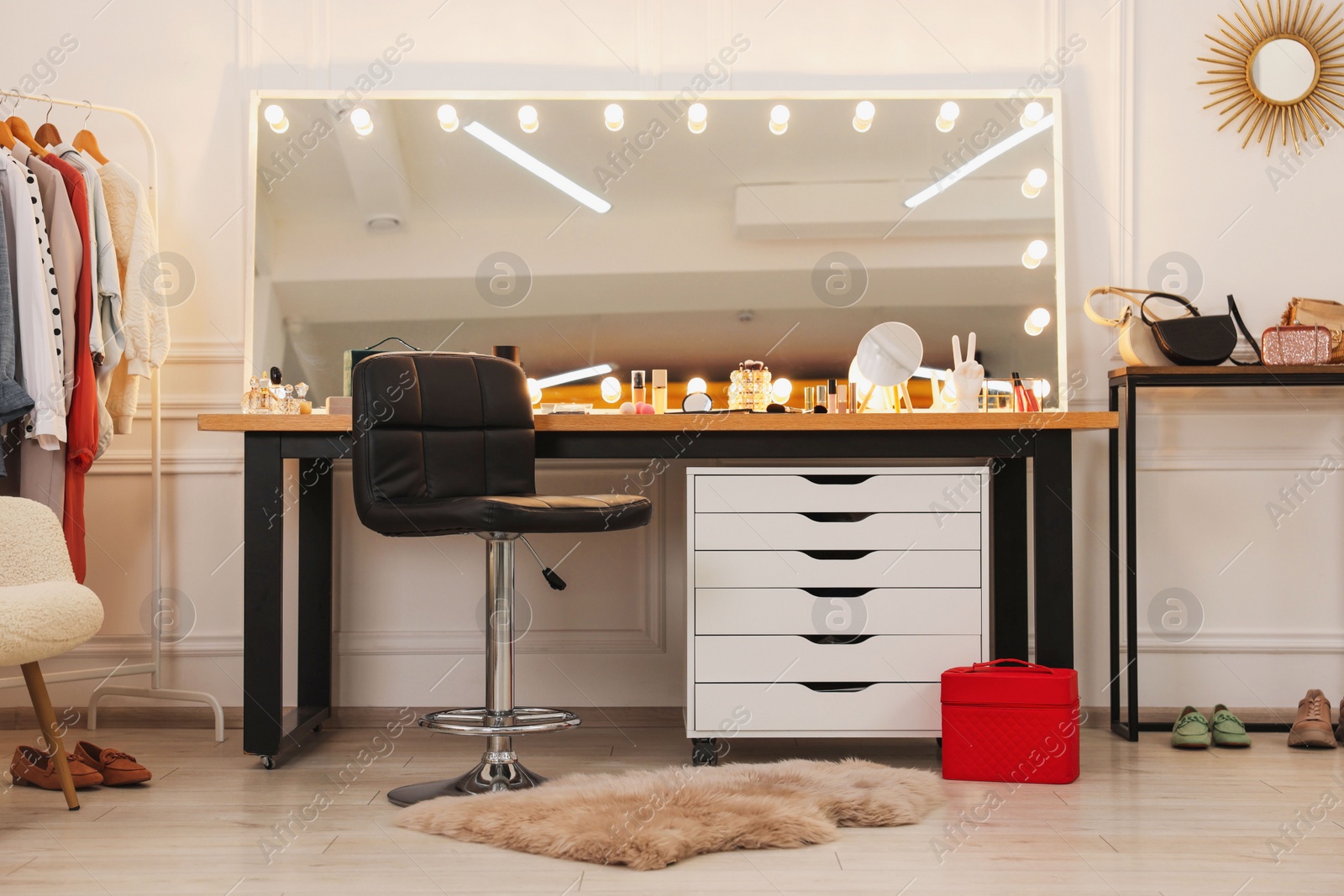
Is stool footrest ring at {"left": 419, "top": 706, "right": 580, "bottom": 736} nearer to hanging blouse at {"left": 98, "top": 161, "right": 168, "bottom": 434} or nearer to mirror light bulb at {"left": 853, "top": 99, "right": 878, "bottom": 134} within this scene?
hanging blouse at {"left": 98, "top": 161, "right": 168, "bottom": 434}

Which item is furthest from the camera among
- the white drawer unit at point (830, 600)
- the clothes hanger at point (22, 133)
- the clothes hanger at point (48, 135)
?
the clothes hanger at point (48, 135)

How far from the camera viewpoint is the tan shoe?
8.39 feet

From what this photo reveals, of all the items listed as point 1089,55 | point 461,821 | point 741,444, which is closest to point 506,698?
point 461,821

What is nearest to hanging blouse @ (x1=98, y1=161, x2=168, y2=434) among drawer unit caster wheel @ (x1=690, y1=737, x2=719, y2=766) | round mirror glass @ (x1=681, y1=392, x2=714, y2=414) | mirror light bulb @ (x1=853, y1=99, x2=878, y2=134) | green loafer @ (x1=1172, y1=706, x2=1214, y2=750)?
round mirror glass @ (x1=681, y1=392, x2=714, y2=414)

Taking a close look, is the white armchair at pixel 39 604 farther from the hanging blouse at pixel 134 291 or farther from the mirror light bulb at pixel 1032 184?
the mirror light bulb at pixel 1032 184

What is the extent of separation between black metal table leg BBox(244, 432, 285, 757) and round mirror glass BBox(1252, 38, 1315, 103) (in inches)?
115

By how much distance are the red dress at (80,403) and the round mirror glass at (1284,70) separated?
10.8 ft

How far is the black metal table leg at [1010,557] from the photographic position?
262 centimetres

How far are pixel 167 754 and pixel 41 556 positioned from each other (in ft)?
2.17

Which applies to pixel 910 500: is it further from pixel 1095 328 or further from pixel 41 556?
pixel 41 556

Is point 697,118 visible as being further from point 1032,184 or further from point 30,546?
point 30,546

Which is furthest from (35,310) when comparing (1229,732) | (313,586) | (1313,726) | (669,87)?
(1313,726)

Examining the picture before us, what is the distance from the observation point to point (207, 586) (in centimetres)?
295

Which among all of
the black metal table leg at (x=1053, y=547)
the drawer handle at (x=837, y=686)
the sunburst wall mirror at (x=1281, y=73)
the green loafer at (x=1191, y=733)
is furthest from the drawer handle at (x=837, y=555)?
the sunburst wall mirror at (x=1281, y=73)
